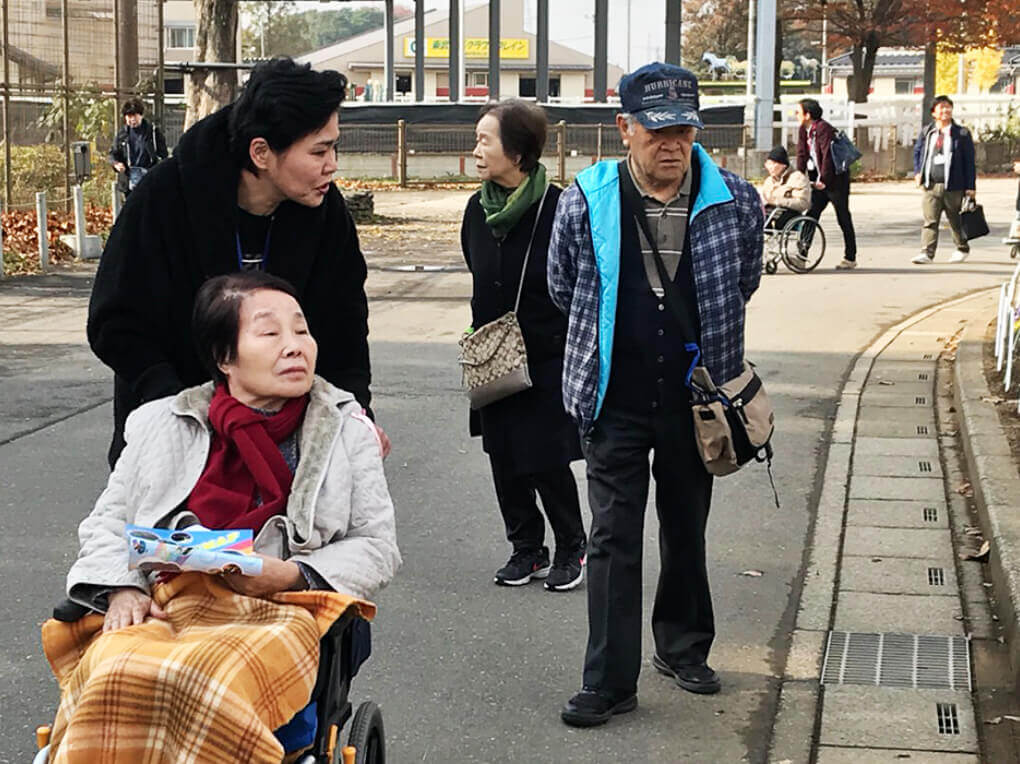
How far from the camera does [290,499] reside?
11.7 ft

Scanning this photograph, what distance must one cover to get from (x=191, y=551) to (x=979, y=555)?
14.5 feet

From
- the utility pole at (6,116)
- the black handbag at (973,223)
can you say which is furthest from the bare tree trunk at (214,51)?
the black handbag at (973,223)

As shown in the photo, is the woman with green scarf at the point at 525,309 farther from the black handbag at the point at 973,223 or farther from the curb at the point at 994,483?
the black handbag at the point at 973,223

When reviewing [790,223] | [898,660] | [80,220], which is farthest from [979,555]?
[80,220]

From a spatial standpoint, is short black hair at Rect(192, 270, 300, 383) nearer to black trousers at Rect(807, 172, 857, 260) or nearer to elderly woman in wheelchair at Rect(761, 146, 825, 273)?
elderly woman in wheelchair at Rect(761, 146, 825, 273)

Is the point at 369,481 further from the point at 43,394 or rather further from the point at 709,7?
the point at 709,7

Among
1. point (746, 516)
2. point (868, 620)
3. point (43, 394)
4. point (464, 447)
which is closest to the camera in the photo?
point (868, 620)

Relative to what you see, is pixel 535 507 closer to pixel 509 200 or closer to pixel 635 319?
pixel 509 200

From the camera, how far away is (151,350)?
3977 mm

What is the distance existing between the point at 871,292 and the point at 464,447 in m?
8.32

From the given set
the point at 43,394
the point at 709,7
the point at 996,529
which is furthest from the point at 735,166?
the point at 709,7

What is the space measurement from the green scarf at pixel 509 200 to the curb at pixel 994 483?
222 cm

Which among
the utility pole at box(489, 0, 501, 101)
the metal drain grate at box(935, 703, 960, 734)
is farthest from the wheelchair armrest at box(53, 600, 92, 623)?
the utility pole at box(489, 0, 501, 101)

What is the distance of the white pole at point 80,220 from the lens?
18.8m
